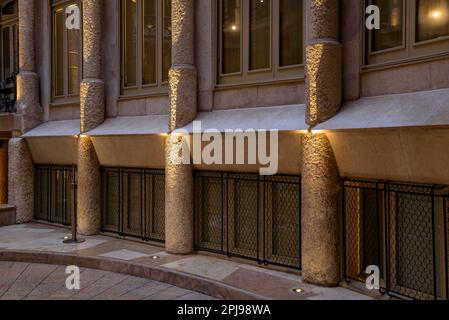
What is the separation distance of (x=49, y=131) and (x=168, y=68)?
426cm

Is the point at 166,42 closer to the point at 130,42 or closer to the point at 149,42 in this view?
the point at 149,42

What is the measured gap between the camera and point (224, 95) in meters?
9.16

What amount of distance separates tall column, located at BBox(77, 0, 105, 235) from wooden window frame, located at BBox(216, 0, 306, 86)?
3.45 meters

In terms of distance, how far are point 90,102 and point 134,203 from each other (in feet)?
8.76

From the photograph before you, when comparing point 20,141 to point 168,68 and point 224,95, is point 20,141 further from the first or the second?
point 224,95

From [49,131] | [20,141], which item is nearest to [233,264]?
[49,131]

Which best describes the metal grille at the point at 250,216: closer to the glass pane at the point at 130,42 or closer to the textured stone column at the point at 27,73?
the glass pane at the point at 130,42

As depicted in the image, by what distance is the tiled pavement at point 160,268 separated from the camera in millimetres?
6965

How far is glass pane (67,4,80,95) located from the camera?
12.2 meters

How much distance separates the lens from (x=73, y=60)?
12352mm

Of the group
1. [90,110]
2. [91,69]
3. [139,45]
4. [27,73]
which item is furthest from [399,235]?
[27,73]
